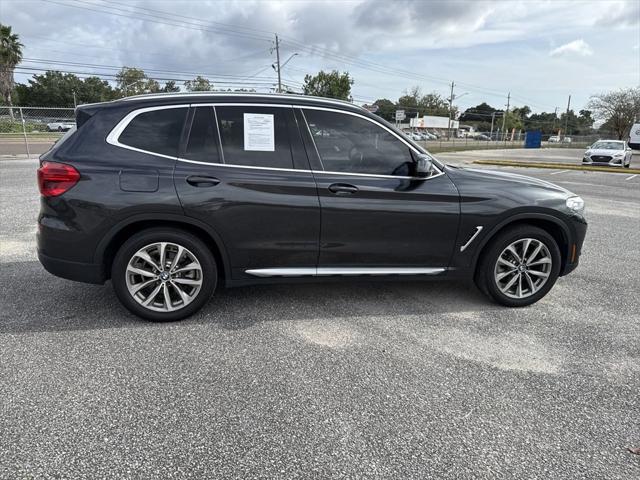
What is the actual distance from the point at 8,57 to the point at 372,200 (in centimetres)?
5950

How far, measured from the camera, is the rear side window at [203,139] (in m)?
3.59

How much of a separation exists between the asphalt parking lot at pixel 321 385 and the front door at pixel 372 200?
0.55 metres

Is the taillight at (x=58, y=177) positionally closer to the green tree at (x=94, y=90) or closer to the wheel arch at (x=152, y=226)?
the wheel arch at (x=152, y=226)

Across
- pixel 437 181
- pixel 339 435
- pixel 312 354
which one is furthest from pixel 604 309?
pixel 339 435

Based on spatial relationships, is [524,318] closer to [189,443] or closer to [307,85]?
[189,443]

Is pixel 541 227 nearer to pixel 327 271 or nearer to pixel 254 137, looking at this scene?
pixel 327 271

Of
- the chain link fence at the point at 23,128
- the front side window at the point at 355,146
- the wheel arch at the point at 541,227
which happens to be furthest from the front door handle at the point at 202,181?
the chain link fence at the point at 23,128

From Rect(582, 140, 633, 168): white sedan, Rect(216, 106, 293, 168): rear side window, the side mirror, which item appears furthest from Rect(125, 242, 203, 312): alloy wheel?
Rect(582, 140, 633, 168): white sedan

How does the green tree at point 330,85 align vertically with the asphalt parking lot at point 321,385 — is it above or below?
above

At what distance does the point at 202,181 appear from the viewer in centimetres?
353

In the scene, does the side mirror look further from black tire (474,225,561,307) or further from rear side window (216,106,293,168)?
rear side window (216,106,293,168)

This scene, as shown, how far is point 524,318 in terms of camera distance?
13.2ft

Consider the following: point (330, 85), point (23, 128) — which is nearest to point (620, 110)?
point (330, 85)

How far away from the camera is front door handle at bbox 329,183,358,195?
12.1ft
